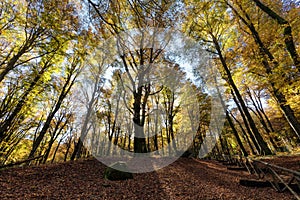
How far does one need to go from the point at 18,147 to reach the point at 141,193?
595 inches

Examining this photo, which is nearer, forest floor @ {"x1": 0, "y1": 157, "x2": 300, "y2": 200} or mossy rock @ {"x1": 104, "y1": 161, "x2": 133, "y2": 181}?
forest floor @ {"x1": 0, "y1": 157, "x2": 300, "y2": 200}

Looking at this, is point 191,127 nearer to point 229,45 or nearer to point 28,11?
point 229,45

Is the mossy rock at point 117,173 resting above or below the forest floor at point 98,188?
above

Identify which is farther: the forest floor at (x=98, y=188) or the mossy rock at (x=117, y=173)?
the mossy rock at (x=117, y=173)

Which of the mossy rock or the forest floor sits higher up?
the mossy rock

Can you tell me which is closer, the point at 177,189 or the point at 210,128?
the point at 177,189

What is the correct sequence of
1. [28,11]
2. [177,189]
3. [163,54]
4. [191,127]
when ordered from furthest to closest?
[191,127]
[163,54]
[28,11]
[177,189]

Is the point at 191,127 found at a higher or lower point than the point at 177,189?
higher

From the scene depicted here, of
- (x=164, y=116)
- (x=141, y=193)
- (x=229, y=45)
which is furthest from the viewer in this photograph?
(x=164, y=116)

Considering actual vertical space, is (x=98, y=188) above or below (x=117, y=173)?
below

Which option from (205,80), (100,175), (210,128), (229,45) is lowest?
(100,175)

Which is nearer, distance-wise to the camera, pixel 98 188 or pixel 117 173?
pixel 98 188

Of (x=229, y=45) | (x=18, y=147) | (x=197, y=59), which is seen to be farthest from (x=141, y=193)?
(x=18, y=147)

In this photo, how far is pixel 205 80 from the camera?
1473 centimetres
